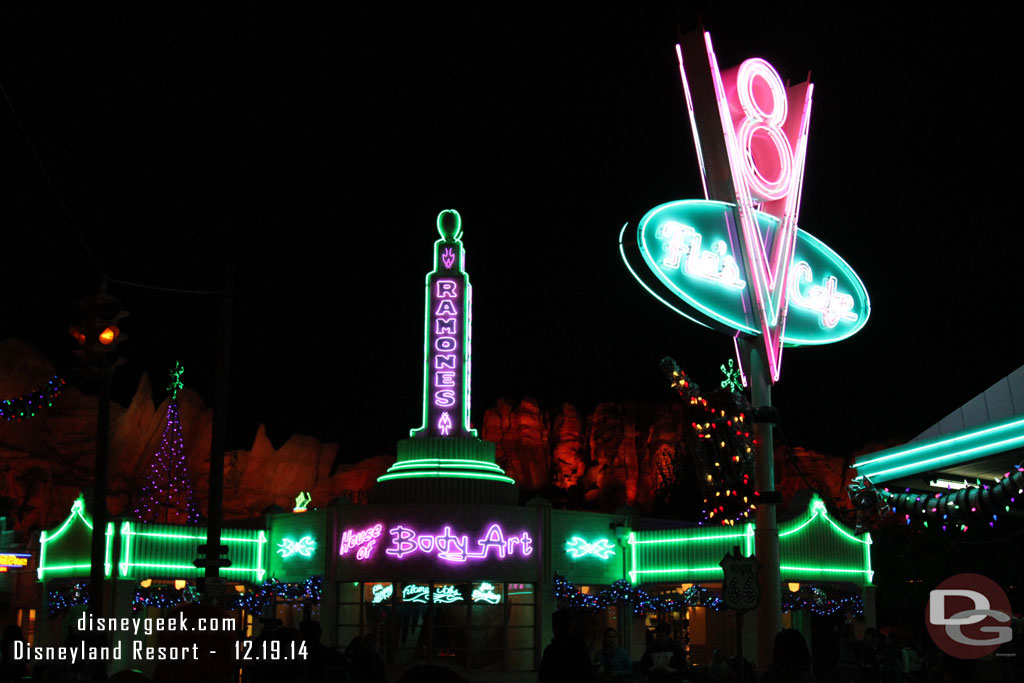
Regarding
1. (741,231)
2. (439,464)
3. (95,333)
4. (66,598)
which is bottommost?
(66,598)

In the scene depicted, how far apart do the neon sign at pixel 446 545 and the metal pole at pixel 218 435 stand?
13.2 m

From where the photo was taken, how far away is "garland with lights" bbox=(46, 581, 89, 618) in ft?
105

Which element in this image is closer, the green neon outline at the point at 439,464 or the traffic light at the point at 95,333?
the traffic light at the point at 95,333

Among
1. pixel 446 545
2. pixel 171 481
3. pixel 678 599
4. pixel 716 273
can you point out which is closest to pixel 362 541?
pixel 446 545

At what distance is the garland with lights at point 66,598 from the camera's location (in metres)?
32.1

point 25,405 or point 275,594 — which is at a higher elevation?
point 25,405

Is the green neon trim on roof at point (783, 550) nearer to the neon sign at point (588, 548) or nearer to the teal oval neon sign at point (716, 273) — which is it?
the neon sign at point (588, 548)

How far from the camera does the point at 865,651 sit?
21172 mm

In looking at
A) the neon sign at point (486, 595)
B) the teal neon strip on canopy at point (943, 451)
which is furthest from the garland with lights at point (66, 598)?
the teal neon strip on canopy at point (943, 451)

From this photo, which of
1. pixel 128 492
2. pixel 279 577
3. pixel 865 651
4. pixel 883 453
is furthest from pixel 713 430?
pixel 128 492

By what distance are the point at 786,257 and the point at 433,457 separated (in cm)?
1485

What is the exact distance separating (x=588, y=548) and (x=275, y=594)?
9.31 meters

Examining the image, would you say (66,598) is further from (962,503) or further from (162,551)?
(962,503)

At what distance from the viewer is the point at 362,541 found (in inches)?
1225
